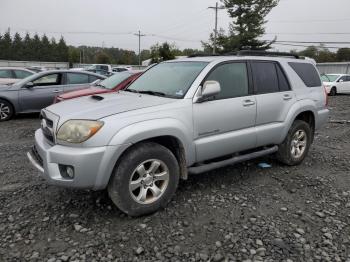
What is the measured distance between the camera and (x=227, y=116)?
4301mm

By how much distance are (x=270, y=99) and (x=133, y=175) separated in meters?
2.41

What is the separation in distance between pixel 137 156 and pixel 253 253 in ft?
4.73

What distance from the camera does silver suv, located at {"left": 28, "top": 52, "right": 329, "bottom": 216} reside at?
133 inches

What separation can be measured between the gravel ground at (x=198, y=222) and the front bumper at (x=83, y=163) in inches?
19.7

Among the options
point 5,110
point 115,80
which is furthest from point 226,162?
point 5,110

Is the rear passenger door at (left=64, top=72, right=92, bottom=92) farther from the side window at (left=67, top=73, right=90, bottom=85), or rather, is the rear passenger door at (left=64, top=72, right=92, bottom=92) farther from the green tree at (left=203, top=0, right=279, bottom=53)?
the green tree at (left=203, top=0, right=279, bottom=53)

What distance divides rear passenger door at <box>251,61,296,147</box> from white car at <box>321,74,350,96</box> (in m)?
18.3

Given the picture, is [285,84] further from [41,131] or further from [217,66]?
[41,131]

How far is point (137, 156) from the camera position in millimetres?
3521

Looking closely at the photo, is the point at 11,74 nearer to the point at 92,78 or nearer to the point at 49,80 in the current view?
the point at 49,80

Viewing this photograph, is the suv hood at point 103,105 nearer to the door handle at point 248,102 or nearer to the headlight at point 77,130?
the headlight at point 77,130

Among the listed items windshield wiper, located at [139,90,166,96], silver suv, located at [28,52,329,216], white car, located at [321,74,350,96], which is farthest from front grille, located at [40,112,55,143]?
white car, located at [321,74,350,96]

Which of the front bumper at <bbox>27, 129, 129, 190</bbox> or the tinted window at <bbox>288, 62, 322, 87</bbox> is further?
the tinted window at <bbox>288, 62, 322, 87</bbox>

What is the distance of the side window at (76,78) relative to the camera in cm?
1024
